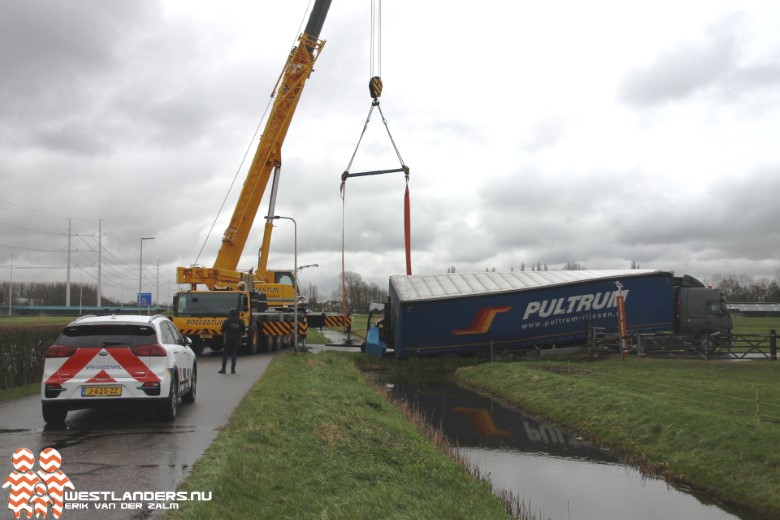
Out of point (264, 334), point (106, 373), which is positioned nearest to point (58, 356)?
point (106, 373)

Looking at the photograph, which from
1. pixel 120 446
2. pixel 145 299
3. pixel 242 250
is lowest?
pixel 120 446

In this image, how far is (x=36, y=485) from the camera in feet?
21.3

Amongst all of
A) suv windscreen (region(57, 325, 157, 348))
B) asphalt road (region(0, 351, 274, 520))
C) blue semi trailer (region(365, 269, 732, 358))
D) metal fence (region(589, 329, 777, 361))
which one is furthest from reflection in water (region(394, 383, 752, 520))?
metal fence (region(589, 329, 777, 361))

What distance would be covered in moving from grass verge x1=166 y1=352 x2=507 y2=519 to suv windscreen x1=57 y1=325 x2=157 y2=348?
193cm

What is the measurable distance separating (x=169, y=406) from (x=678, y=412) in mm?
9721

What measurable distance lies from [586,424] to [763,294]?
125 metres

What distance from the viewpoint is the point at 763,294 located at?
122 m

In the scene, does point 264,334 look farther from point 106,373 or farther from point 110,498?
point 110,498

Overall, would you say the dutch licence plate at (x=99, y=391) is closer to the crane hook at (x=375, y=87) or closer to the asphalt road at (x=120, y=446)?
the asphalt road at (x=120, y=446)

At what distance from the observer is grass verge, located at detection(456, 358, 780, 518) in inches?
410

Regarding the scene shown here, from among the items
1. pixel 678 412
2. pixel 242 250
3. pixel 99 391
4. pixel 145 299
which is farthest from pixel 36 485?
pixel 145 299

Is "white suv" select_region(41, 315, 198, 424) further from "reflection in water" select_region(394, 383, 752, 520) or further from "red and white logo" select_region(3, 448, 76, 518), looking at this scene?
"reflection in water" select_region(394, 383, 752, 520)

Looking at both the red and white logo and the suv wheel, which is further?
the suv wheel

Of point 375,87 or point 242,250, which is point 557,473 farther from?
point 242,250
